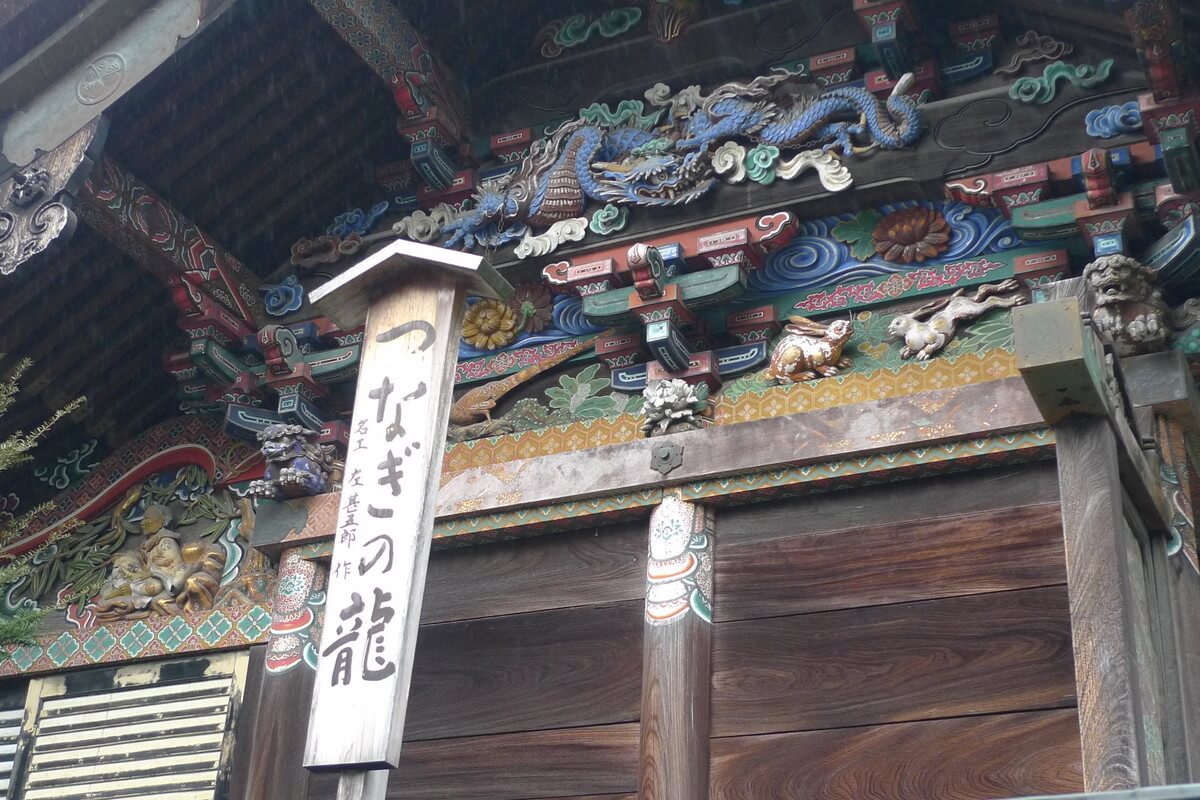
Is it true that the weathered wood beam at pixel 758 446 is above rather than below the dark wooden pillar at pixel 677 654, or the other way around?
above

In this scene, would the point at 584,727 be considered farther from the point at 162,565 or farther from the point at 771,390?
the point at 162,565

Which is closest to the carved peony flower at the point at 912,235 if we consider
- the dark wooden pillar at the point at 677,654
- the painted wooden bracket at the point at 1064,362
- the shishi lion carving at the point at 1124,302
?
the shishi lion carving at the point at 1124,302

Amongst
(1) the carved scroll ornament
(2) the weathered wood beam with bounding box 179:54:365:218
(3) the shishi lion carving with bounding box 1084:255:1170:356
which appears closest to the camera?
(3) the shishi lion carving with bounding box 1084:255:1170:356

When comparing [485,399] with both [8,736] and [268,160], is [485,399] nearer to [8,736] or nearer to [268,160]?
[268,160]

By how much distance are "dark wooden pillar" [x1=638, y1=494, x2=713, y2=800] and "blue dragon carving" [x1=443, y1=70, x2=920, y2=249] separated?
140cm

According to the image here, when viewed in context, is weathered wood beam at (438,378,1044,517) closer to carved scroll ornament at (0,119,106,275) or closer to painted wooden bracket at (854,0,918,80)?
painted wooden bracket at (854,0,918,80)

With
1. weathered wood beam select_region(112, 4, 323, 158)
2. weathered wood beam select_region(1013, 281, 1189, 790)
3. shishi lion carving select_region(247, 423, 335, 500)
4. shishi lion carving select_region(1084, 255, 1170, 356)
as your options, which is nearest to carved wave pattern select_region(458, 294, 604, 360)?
shishi lion carving select_region(247, 423, 335, 500)

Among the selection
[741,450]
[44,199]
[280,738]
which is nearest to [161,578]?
[280,738]

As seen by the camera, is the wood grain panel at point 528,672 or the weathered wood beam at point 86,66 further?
the weathered wood beam at point 86,66

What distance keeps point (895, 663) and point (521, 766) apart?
4.76 feet

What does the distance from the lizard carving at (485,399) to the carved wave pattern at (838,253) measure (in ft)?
2.71

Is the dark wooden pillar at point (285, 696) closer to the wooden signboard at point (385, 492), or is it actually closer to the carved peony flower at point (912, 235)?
the wooden signboard at point (385, 492)

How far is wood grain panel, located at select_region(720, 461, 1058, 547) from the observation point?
5.91m

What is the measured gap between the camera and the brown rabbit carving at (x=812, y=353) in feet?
21.0
